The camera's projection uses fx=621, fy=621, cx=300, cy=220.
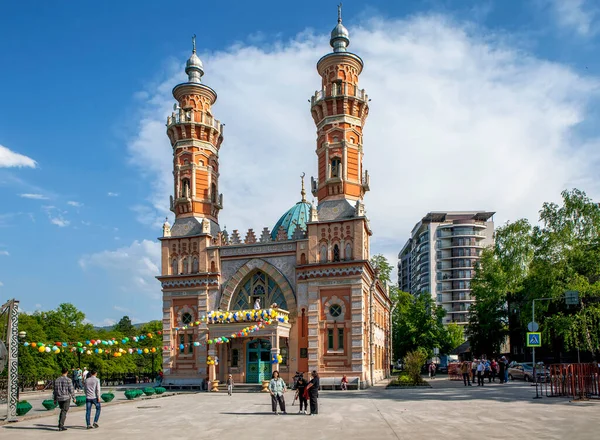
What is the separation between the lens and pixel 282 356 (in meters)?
40.8

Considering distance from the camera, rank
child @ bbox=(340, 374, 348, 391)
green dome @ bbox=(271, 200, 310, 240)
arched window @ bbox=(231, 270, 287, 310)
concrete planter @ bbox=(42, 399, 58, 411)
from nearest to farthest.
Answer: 1. concrete planter @ bbox=(42, 399, 58, 411)
2. child @ bbox=(340, 374, 348, 391)
3. arched window @ bbox=(231, 270, 287, 310)
4. green dome @ bbox=(271, 200, 310, 240)

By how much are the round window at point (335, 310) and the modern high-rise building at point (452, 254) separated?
3183 inches

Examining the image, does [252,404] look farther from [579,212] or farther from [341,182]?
[579,212]

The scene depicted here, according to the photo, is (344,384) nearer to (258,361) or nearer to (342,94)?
(258,361)

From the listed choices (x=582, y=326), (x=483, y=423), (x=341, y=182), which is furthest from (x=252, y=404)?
(x=582, y=326)

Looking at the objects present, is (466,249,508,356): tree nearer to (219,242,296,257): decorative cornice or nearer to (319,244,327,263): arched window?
(319,244,327,263): arched window

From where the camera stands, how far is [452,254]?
11888 cm

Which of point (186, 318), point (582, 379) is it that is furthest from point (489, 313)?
point (582, 379)

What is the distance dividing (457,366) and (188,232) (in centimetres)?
2427

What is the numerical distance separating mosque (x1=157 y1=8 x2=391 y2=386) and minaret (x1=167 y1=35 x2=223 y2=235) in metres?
0.08

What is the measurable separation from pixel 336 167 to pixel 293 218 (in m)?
10.1

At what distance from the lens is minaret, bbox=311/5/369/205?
42281 mm

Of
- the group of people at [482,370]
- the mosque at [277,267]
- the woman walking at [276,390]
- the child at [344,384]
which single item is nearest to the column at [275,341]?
the mosque at [277,267]

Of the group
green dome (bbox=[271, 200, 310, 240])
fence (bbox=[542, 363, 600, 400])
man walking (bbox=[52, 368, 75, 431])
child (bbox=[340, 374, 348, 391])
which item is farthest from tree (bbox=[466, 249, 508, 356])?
man walking (bbox=[52, 368, 75, 431])
